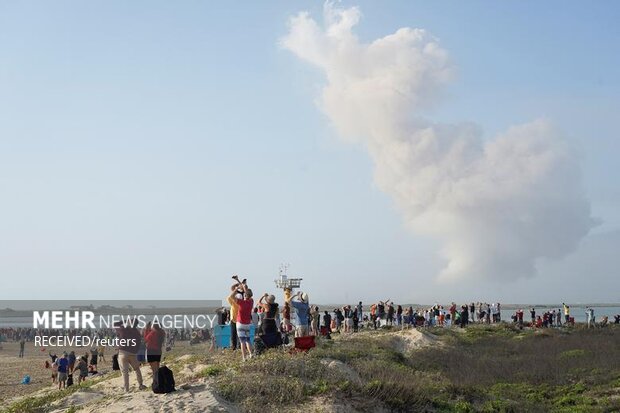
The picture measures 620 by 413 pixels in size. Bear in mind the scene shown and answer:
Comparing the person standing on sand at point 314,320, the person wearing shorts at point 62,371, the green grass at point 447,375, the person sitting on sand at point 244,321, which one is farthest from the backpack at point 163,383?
the person wearing shorts at point 62,371

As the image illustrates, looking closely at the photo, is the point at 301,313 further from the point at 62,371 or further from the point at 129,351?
the point at 62,371

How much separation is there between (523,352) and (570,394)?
9.45 metres

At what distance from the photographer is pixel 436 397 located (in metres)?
14.8

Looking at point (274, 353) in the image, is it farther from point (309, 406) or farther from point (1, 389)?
point (1, 389)

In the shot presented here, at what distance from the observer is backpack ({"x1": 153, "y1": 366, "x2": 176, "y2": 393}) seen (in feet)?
38.0

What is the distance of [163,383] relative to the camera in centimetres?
1159

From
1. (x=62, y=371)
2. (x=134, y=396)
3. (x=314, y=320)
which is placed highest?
(x=314, y=320)

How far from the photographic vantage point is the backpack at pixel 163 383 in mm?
11578

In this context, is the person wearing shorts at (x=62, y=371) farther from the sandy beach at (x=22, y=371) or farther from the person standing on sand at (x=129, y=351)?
the person standing on sand at (x=129, y=351)

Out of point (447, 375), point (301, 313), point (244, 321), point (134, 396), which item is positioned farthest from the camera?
point (447, 375)

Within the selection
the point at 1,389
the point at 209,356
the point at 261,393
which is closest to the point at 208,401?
the point at 261,393

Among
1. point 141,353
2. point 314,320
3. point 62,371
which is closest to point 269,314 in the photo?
point 141,353

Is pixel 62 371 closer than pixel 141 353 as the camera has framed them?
No

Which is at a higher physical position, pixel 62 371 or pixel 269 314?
pixel 269 314
